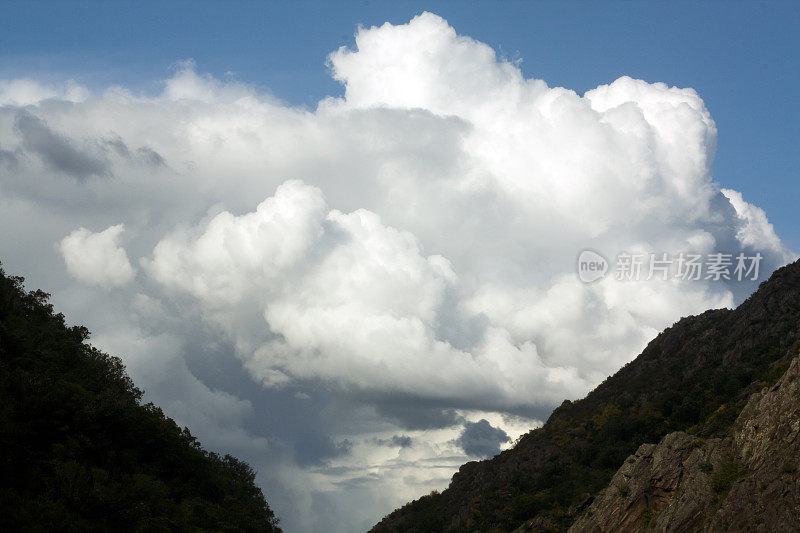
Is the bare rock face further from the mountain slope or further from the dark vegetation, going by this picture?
the dark vegetation

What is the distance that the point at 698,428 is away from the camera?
91.1 meters

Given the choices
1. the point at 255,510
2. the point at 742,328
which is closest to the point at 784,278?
the point at 742,328

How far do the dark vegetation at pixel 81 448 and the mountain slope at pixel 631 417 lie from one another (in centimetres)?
5804

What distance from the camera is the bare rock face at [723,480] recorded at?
52.1 m

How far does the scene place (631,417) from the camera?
126 meters

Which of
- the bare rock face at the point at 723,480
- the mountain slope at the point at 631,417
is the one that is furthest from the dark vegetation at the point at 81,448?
the mountain slope at the point at 631,417

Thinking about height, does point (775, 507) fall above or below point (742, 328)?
below

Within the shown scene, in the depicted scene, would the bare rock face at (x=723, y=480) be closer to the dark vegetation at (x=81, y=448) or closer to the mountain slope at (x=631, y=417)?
the mountain slope at (x=631, y=417)

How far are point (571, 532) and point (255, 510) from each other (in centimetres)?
5053

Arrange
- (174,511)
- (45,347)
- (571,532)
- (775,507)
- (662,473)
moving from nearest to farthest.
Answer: (775,507) < (174,511) < (45,347) < (662,473) < (571,532)

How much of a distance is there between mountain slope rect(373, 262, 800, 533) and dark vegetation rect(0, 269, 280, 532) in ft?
190

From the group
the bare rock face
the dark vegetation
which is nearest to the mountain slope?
the bare rock face

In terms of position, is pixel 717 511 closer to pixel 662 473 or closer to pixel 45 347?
pixel 662 473

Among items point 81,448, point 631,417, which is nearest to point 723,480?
point 81,448
